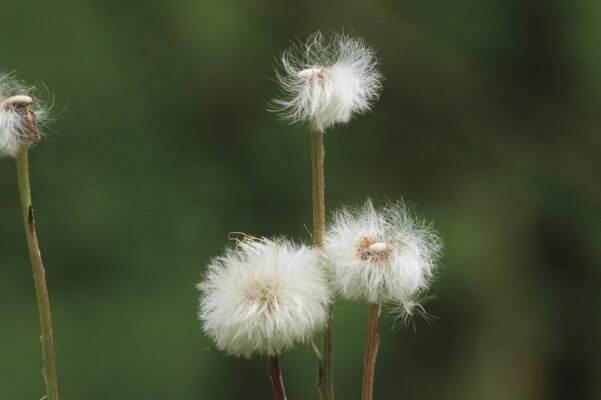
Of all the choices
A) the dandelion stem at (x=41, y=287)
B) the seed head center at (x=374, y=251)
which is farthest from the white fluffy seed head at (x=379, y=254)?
the dandelion stem at (x=41, y=287)

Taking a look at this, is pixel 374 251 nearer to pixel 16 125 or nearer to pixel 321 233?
pixel 321 233

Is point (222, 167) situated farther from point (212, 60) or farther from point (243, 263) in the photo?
point (243, 263)

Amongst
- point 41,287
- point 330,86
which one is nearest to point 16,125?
point 41,287

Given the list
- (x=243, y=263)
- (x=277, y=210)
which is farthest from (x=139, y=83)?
(x=243, y=263)

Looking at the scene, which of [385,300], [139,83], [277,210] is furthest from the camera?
[139,83]

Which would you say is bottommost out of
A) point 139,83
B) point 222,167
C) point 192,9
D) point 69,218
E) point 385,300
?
point 385,300

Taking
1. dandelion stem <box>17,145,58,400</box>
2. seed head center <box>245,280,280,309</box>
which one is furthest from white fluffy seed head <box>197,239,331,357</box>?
dandelion stem <box>17,145,58,400</box>

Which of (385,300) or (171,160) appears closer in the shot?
(385,300)
